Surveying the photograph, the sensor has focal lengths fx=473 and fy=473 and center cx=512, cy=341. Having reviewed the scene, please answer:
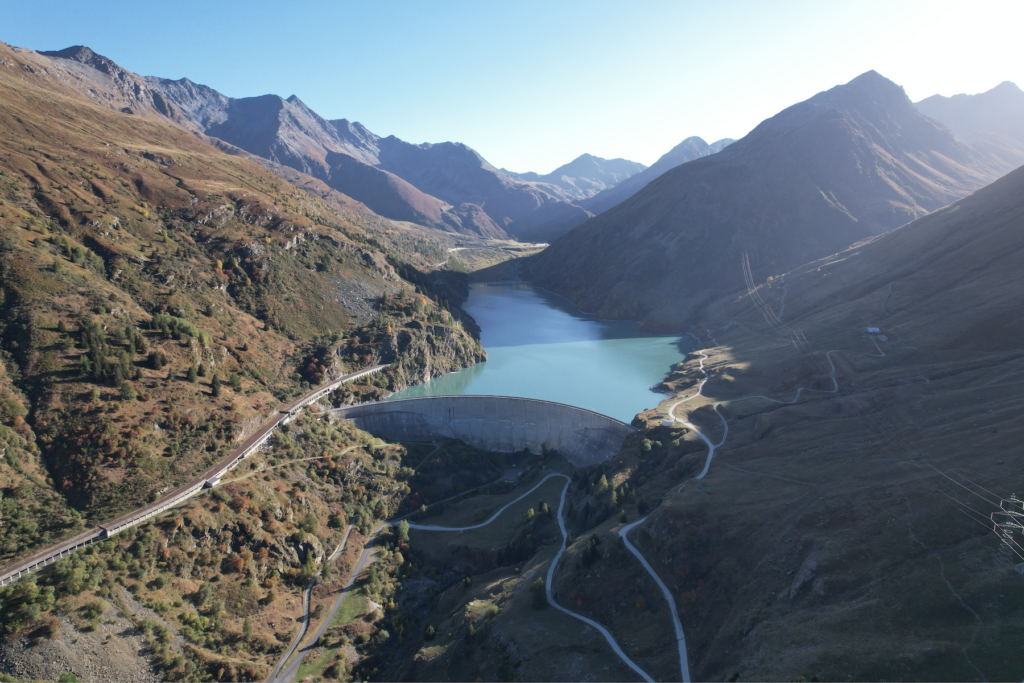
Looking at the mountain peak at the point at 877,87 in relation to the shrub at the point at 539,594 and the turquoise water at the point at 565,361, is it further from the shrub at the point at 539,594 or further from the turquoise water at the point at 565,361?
the shrub at the point at 539,594

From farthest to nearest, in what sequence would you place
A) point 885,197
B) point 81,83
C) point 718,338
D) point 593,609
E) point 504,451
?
point 81,83
point 885,197
point 718,338
point 504,451
point 593,609

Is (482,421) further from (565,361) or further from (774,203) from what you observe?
(774,203)

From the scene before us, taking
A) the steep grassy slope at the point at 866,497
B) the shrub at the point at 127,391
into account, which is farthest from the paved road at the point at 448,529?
the shrub at the point at 127,391

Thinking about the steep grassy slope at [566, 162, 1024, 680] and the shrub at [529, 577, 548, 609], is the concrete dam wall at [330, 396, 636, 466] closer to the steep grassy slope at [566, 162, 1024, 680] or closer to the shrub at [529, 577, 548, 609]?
the steep grassy slope at [566, 162, 1024, 680]

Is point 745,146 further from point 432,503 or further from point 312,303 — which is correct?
point 432,503

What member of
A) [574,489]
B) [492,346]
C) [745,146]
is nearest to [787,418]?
[574,489]

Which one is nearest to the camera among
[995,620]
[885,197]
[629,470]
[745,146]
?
[995,620]

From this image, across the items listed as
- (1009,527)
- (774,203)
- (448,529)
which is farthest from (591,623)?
(774,203)

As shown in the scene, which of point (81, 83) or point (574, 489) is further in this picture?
point (81, 83)
